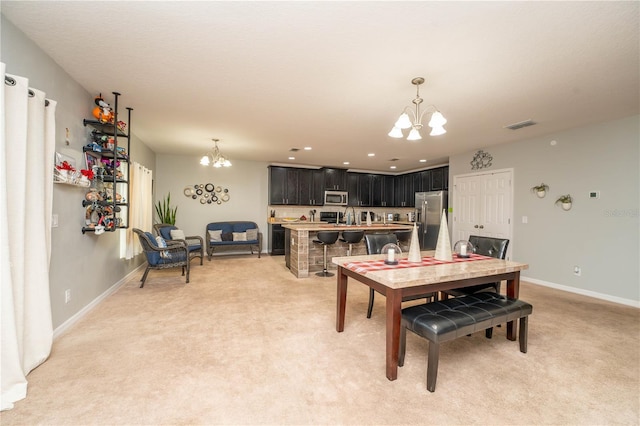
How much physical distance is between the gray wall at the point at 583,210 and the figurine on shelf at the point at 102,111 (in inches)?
238

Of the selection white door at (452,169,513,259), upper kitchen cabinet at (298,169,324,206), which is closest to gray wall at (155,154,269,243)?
upper kitchen cabinet at (298,169,324,206)

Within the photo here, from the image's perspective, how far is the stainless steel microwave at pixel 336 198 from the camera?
7.63m

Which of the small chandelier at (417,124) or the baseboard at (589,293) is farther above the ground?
the small chandelier at (417,124)

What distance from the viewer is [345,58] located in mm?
2209

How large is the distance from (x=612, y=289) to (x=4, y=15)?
269 inches

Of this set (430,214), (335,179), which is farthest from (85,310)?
(430,214)

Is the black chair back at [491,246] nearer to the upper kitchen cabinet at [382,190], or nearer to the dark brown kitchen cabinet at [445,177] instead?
the dark brown kitchen cabinet at [445,177]

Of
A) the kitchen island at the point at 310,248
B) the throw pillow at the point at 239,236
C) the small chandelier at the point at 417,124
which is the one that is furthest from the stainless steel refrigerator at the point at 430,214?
the throw pillow at the point at 239,236

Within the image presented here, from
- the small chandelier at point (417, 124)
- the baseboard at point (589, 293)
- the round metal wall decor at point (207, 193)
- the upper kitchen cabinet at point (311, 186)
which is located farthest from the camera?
the upper kitchen cabinet at point (311, 186)

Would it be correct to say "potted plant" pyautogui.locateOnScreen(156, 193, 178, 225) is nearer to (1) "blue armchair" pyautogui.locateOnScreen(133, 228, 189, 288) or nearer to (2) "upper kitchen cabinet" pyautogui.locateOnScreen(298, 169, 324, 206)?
(1) "blue armchair" pyautogui.locateOnScreen(133, 228, 189, 288)

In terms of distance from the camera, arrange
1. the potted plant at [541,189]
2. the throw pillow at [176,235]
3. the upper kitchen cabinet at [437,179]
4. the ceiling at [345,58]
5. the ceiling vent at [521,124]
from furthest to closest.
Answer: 1. the upper kitchen cabinet at [437,179]
2. the throw pillow at [176,235]
3. the potted plant at [541,189]
4. the ceiling vent at [521,124]
5. the ceiling at [345,58]

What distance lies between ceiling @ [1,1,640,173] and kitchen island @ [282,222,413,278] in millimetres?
1828

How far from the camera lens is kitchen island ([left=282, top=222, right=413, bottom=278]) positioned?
4.64 meters

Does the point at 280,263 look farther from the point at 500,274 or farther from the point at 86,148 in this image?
the point at 500,274
